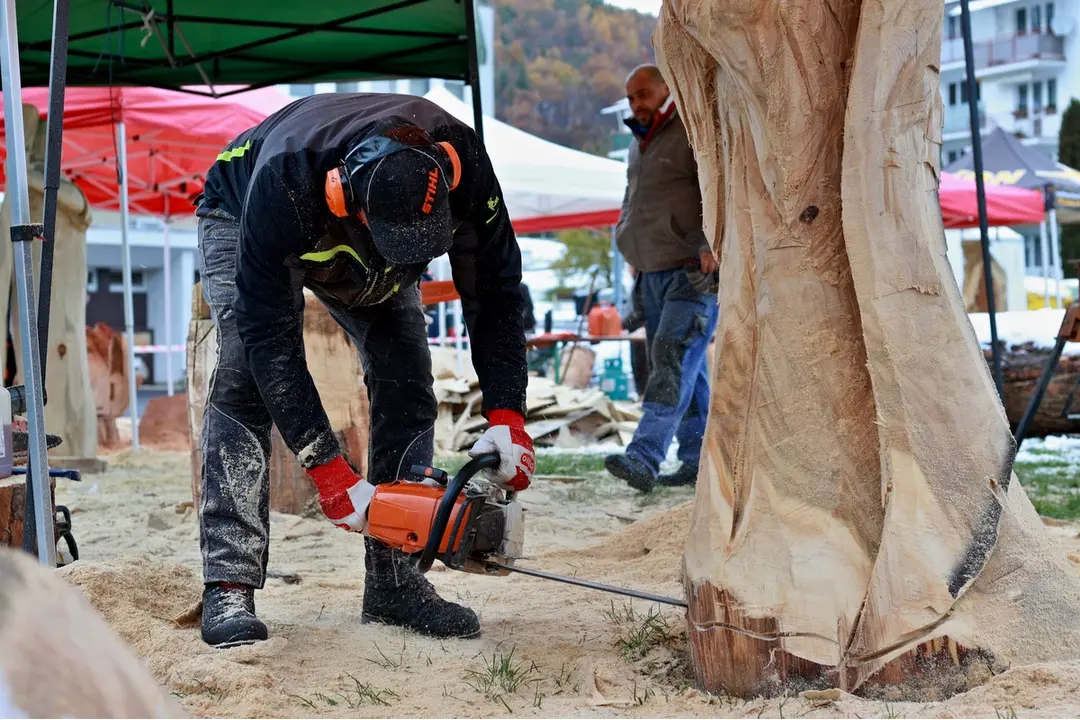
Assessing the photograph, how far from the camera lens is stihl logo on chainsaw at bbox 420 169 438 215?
6.91 feet

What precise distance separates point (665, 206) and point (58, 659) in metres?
4.58

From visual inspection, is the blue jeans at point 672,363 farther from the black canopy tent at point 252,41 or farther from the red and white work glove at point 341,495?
the red and white work glove at point 341,495

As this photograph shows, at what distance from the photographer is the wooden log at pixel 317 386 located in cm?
445

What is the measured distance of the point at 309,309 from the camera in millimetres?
4480

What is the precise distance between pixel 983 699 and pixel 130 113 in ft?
25.1

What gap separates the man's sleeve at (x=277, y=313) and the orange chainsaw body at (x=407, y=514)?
0.16 meters

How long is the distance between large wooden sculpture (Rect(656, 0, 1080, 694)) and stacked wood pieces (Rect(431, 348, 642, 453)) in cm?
558

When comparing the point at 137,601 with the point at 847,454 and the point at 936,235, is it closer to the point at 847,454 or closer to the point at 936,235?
the point at 847,454

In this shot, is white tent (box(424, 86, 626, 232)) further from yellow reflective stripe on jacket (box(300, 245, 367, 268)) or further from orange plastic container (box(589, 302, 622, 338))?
yellow reflective stripe on jacket (box(300, 245, 367, 268))

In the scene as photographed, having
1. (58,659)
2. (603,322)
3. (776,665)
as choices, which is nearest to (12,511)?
(776,665)

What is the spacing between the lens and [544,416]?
8.37 meters

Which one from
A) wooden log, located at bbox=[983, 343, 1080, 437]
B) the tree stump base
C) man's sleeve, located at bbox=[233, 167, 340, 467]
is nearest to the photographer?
the tree stump base

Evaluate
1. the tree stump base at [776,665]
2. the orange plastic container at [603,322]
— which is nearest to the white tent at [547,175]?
the orange plastic container at [603,322]

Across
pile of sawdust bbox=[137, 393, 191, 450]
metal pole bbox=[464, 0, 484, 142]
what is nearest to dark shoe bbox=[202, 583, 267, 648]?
metal pole bbox=[464, 0, 484, 142]
